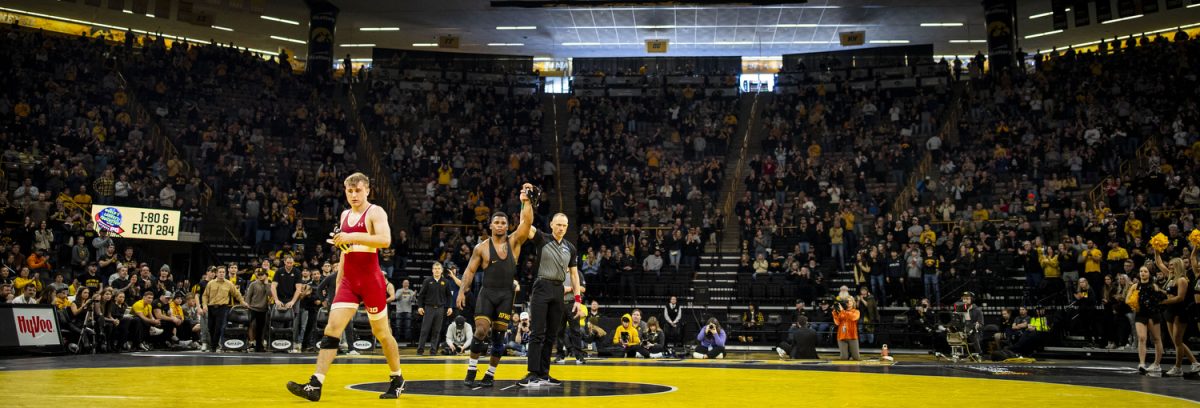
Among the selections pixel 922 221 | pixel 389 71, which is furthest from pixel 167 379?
pixel 389 71

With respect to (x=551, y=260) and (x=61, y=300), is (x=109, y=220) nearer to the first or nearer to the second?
(x=61, y=300)

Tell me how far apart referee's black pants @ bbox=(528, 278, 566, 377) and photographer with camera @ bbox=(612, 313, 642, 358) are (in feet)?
31.8

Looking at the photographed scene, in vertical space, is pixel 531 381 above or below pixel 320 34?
below

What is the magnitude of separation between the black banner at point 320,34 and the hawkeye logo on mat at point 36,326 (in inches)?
825

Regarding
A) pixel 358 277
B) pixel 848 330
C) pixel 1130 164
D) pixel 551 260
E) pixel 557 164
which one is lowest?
pixel 848 330

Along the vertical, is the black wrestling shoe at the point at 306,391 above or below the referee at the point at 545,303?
below

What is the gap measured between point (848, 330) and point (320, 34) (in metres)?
23.9

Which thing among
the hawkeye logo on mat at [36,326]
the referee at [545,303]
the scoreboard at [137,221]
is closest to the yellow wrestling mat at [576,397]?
the referee at [545,303]

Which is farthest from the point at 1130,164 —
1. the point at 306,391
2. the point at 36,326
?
the point at 36,326

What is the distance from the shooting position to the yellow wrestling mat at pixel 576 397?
7.37 meters

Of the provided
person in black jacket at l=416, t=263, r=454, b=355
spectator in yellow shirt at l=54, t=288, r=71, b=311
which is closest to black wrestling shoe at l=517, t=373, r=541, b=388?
person in black jacket at l=416, t=263, r=454, b=355

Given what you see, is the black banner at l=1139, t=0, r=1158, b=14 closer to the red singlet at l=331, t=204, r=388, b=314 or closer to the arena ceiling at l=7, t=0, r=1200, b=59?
the arena ceiling at l=7, t=0, r=1200, b=59

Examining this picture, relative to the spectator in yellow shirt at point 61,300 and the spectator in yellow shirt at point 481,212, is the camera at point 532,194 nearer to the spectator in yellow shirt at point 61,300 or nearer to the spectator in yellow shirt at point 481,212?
the spectator in yellow shirt at point 61,300

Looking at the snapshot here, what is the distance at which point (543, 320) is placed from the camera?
9.11 metres
